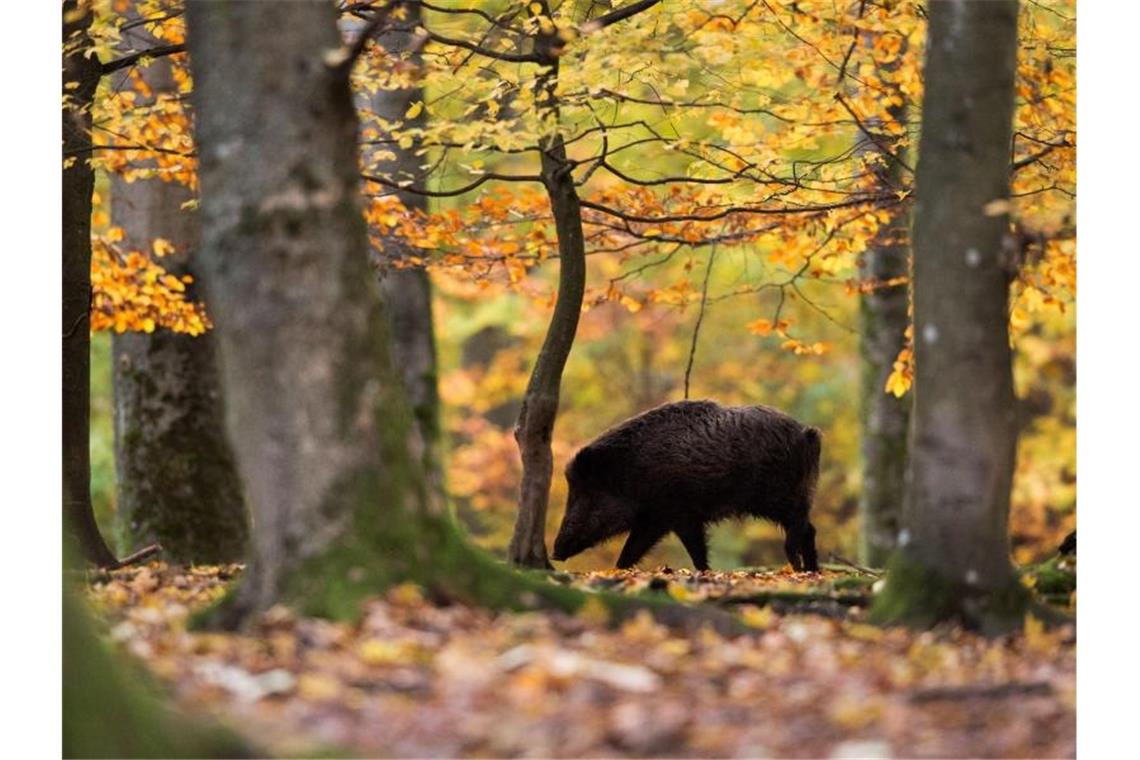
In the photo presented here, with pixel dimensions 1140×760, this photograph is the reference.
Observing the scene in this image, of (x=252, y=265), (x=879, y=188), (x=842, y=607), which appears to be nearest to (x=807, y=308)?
(x=879, y=188)

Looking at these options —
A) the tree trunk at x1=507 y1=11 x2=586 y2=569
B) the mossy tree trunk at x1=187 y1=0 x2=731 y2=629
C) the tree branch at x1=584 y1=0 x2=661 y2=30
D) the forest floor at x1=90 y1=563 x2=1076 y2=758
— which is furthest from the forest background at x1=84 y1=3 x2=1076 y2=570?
the mossy tree trunk at x1=187 y1=0 x2=731 y2=629

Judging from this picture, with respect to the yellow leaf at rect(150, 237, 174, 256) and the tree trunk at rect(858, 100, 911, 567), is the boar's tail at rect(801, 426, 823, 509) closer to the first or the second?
the tree trunk at rect(858, 100, 911, 567)

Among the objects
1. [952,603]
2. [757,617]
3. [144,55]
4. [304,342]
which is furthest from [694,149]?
[304,342]

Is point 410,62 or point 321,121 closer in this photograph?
point 321,121

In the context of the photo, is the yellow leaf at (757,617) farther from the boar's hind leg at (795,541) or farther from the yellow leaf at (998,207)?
the boar's hind leg at (795,541)

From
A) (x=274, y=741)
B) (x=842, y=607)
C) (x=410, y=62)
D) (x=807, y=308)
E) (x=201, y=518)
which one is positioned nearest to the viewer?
(x=274, y=741)

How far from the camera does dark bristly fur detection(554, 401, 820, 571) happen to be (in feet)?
35.3

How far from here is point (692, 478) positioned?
10867mm

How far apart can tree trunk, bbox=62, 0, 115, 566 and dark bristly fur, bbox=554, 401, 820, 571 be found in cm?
386

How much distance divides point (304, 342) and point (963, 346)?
2.61 metres

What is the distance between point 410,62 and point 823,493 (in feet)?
48.2

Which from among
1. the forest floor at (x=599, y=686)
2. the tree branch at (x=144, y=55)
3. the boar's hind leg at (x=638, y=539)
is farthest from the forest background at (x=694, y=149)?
the forest floor at (x=599, y=686)
